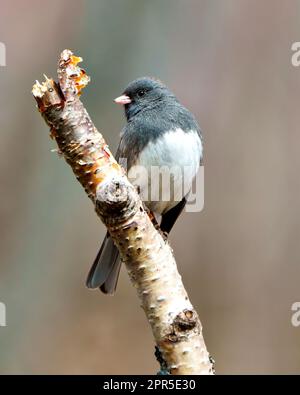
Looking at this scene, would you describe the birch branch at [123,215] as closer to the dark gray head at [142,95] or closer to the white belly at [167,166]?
the white belly at [167,166]

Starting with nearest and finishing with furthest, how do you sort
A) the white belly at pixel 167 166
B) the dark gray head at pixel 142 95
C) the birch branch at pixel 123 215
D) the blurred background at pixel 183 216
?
the birch branch at pixel 123 215
the white belly at pixel 167 166
the dark gray head at pixel 142 95
the blurred background at pixel 183 216

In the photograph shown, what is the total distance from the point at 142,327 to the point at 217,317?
47 centimetres

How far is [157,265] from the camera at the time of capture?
1.86 meters

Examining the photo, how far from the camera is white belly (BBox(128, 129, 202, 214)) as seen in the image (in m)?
2.93

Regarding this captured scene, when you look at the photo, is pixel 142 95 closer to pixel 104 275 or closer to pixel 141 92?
pixel 141 92

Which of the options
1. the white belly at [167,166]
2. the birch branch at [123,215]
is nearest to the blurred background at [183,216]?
the white belly at [167,166]

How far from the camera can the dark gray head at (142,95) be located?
326cm

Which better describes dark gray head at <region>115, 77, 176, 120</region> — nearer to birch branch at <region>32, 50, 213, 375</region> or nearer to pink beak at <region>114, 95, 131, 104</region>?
pink beak at <region>114, 95, 131, 104</region>

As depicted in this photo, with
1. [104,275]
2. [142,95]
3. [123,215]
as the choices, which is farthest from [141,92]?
[123,215]

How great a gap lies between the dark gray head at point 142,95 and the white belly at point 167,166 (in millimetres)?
328

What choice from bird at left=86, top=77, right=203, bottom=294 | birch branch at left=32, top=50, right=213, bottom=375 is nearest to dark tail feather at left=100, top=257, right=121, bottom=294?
bird at left=86, top=77, right=203, bottom=294

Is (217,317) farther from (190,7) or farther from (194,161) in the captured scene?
(190,7)

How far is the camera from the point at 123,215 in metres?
1.76

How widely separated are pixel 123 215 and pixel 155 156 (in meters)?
1.18
